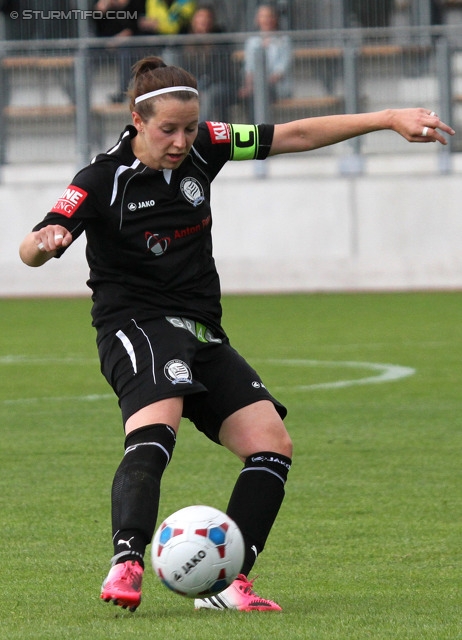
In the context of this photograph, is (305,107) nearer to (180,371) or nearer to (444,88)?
(444,88)

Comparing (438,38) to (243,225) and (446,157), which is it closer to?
(446,157)

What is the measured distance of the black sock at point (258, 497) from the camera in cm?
478

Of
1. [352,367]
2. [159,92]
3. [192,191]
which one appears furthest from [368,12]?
[159,92]

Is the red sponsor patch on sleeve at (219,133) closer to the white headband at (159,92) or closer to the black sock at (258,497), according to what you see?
the white headband at (159,92)

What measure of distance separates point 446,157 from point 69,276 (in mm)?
5672

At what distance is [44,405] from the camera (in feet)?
32.7

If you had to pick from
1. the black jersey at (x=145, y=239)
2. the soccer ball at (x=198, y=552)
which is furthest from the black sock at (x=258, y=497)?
the black jersey at (x=145, y=239)

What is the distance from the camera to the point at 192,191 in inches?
196

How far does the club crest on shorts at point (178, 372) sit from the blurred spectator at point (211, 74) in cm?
1538

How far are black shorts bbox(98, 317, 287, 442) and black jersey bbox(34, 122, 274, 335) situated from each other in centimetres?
7

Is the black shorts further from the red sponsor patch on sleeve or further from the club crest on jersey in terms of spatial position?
the red sponsor patch on sleeve

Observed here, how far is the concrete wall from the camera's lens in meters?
19.5

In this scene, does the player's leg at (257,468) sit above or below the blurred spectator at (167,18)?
below

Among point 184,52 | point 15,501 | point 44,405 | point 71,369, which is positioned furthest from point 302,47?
point 15,501
